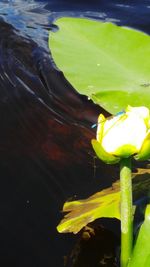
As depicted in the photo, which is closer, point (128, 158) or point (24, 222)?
point (128, 158)

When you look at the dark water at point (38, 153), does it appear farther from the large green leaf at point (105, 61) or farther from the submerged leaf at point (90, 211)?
the large green leaf at point (105, 61)

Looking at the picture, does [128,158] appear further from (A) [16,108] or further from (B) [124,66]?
(A) [16,108]

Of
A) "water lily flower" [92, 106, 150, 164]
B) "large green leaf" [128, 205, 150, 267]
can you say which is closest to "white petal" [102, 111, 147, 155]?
"water lily flower" [92, 106, 150, 164]

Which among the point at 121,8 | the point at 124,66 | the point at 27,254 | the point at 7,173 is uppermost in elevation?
the point at 121,8

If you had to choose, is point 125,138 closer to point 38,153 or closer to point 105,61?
point 105,61

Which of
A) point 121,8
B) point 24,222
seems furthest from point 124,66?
point 121,8

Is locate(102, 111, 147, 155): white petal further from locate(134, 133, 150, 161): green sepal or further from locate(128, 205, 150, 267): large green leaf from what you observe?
locate(128, 205, 150, 267): large green leaf
